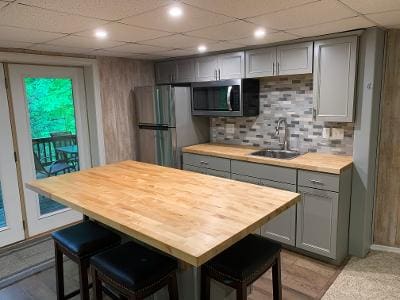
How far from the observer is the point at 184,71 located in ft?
13.5

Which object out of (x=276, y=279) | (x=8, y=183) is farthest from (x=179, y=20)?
(x=8, y=183)

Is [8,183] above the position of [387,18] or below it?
below

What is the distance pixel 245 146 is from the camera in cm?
398

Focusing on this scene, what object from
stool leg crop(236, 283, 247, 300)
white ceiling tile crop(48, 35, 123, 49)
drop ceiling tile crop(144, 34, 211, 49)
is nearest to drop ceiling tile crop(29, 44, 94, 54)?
white ceiling tile crop(48, 35, 123, 49)

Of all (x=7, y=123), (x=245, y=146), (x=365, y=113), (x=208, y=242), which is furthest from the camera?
(x=245, y=146)

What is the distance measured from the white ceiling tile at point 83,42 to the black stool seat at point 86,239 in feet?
5.36

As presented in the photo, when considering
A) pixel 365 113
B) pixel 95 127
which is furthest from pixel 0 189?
pixel 365 113

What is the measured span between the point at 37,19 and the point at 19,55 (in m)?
1.40

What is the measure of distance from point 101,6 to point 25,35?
45.1 inches

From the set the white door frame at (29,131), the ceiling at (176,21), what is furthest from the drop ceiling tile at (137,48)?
the white door frame at (29,131)

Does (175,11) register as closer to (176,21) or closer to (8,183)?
(176,21)

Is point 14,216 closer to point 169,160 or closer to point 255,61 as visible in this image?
point 169,160

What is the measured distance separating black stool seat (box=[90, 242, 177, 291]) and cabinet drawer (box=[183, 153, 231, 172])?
70.6 inches

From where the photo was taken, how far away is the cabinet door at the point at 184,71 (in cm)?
405
